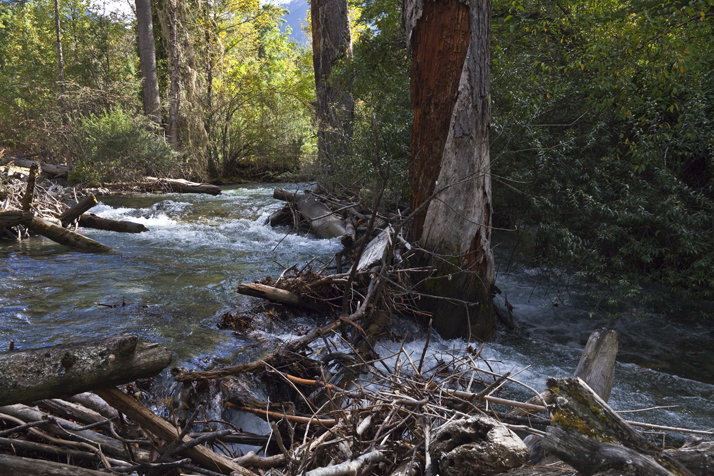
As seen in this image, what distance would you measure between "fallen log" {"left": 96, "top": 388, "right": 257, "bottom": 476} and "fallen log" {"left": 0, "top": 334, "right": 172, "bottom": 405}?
0.35 ft

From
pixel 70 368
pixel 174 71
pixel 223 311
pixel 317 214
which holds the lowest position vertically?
pixel 223 311

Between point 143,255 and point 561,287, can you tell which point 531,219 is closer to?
point 561,287

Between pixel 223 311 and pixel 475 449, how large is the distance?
3984 millimetres

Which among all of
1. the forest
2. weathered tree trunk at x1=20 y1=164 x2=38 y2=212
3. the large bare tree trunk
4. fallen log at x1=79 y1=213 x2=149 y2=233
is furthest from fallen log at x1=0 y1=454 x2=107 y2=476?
fallen log at x1=79 y1=213 x2=149 y2=233

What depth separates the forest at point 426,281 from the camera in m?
2.19

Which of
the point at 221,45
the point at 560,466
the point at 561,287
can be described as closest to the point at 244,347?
the point at 560,466

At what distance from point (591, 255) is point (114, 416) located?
17.9ft

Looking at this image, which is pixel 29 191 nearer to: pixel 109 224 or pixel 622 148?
pixel 109 224

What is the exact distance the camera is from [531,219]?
6.96 m

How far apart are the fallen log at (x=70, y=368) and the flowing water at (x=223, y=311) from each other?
1945 mm

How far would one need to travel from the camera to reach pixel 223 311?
5441 mm

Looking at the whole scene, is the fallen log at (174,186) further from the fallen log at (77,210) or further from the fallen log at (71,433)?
the fallen log at (71,433)

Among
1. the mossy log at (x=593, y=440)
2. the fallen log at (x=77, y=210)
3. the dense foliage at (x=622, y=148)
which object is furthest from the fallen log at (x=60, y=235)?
the mossy log at (x=593, y=440)

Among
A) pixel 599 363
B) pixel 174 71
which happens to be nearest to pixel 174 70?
pixel 174 71
